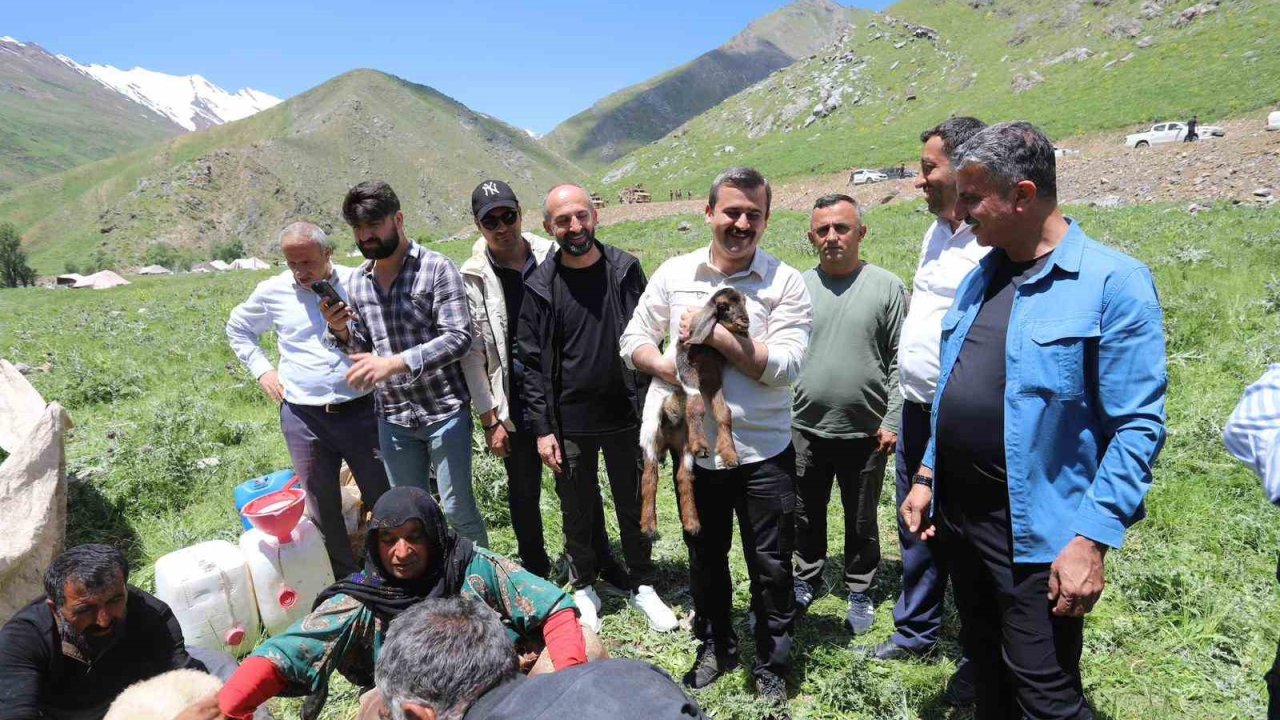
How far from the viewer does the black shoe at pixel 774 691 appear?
10.1 feet

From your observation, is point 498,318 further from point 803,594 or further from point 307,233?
point 803,594

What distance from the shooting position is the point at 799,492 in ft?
13.0

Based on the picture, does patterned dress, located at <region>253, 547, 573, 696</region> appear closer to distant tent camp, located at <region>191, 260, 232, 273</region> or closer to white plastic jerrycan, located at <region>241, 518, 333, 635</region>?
white plastic jerrycan, located at <region>241, 518, 333, 635</region>

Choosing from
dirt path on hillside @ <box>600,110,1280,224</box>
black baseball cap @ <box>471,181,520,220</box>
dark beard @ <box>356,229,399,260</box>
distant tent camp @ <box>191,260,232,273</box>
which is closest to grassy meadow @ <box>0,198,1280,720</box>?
dark beard @ <box>356,229,399,260</box>

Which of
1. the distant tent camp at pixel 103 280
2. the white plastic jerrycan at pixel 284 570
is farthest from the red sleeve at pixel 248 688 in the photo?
the distant tent camp at pixel 103 280

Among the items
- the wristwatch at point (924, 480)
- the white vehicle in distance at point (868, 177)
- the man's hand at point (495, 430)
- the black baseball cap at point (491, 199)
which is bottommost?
the wristwatch at point (924, 480)

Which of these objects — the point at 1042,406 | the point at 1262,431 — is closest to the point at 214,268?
the point at 1042,406

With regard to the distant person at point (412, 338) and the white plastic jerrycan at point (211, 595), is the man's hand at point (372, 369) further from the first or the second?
the white plastic jerrycan at point (211, 595)

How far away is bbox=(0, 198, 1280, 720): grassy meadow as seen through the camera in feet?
10.5

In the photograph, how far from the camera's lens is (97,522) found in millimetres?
5398

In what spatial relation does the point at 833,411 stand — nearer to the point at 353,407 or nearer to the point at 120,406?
the point at 353,407

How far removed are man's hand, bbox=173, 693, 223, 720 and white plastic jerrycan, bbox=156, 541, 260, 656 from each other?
1.67m

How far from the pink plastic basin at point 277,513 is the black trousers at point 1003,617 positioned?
3.63 m

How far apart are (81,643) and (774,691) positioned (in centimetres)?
314
